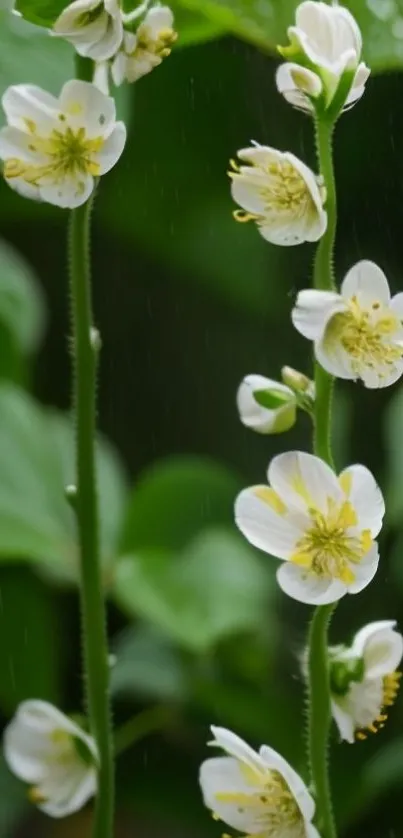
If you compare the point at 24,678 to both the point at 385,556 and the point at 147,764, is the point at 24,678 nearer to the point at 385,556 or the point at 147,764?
the point at 147,764

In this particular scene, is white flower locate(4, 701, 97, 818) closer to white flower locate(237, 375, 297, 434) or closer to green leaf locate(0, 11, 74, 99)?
white flower locate(237, 375, 297, 434)

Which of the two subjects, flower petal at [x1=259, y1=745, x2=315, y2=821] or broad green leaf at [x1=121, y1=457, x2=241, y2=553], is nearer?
flower petal at [x1=259, y1=745, x2=315, y2=821]

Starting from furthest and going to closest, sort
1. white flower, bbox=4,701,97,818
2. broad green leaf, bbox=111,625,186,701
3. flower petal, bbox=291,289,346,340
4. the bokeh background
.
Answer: broad green leaf, bbox=111,625,186,701 < the bokeh background < white flower, bbox=4,701,97,818 < flower petal, bbox=291,289,346,340

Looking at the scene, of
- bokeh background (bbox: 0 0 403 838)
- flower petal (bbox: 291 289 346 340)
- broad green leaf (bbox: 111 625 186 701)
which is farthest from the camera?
broad green leaf (bbox: 111 625 186 701)

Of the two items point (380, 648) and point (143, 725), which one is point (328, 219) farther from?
point (143, 725)

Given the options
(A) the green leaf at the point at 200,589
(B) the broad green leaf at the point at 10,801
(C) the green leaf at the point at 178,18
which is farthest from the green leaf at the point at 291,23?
(B) the broad green leaf at the point at 10,801

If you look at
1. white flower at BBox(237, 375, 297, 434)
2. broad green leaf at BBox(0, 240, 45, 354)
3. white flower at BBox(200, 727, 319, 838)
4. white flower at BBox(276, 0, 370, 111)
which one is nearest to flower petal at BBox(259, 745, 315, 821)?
white flower at BBox(200, 727, 319, 838)

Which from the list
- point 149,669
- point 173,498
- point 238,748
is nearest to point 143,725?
point 149,669

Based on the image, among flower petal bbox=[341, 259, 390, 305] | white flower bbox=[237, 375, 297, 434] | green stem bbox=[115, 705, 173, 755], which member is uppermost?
flower petal bbox=[341, 259, 390, 305]
